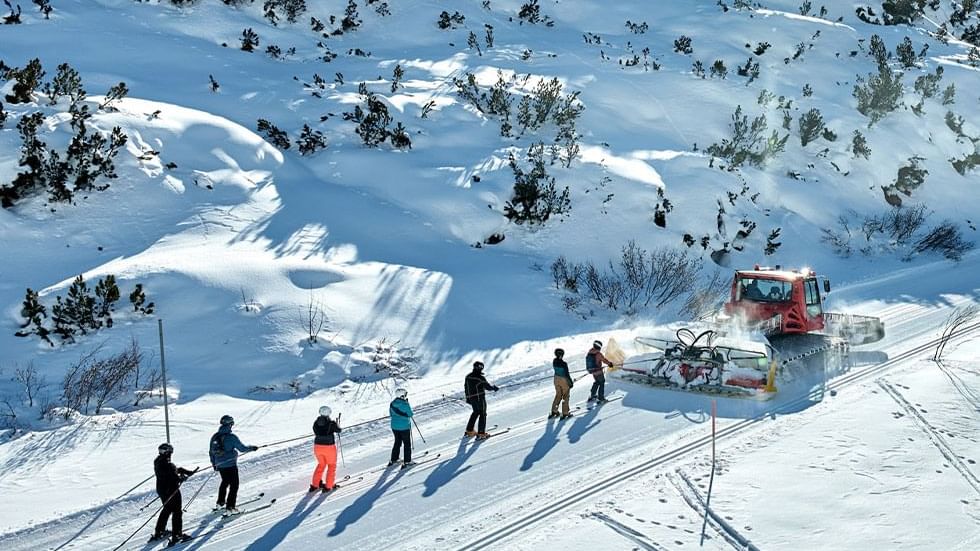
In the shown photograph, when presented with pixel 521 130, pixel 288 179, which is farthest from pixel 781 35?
pixel 288 179

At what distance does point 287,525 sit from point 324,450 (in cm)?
113

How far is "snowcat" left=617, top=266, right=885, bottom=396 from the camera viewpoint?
42.1 feet

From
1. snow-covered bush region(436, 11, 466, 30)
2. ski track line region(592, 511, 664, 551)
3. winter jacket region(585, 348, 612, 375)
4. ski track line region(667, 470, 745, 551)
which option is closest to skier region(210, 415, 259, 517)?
ski track line region(592, 511, 664, 551)

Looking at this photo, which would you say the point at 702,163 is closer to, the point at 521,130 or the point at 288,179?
the point at 521,130

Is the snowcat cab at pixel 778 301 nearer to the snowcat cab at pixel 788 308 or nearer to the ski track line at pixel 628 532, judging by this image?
the snowcat cab at pixel 788 308

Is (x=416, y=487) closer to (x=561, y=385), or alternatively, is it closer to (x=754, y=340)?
(x=561, y=385)

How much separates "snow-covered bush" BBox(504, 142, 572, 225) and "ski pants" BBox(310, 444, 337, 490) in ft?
42.9

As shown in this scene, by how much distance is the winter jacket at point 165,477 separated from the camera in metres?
8.26

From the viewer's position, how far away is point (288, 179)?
2075 cm

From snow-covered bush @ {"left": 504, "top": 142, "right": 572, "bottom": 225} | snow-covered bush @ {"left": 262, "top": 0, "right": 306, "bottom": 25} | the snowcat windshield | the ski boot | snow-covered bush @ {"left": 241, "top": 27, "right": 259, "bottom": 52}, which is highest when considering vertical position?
snow-covered bush @ {"left": 262, "top": 0, "right": 306, "bottom": 25}

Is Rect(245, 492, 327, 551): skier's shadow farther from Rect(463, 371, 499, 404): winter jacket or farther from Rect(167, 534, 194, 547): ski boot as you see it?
Rect(463, 371, 499, 404): winter jacket

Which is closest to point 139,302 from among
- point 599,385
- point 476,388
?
point 476,388

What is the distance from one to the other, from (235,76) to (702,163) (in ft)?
59.6

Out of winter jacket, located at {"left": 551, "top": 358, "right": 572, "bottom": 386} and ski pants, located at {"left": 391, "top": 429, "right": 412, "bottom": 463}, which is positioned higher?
winter jacket, located at {"left": 551, "top": 358, "right": 572, "bottom": 386}
